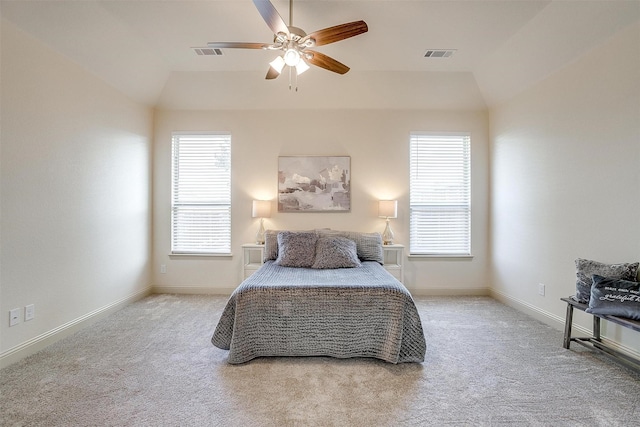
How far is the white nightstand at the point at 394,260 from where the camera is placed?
13.3ft

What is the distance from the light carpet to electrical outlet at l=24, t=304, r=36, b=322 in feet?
1.11

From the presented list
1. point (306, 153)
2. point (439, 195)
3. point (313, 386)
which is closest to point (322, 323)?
point (313, 386)

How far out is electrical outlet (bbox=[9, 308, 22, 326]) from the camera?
239cm

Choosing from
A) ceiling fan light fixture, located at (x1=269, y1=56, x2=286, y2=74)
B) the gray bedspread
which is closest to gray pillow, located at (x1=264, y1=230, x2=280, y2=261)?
the gray bedspread

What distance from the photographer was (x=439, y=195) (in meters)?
4.43

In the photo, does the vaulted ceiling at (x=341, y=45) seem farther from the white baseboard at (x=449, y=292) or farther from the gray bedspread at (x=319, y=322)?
the white baseboard at (x=449, y=292)

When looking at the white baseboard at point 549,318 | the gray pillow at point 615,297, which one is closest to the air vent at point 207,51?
the gray pillow at point 615,297

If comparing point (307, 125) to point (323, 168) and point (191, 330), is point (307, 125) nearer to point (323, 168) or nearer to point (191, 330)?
point (323, 168)

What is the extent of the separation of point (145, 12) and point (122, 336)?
3.26 m

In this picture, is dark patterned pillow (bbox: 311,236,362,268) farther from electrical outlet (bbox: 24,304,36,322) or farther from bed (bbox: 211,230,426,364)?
electrical outlet (bbox: 24,304,36,322)

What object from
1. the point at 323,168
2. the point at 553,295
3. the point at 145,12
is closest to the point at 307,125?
the point at 323,168

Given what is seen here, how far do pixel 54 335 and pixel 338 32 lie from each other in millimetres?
3795

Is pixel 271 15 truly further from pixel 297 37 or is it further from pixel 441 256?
pixel 441 256

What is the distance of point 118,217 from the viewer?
3666mm
